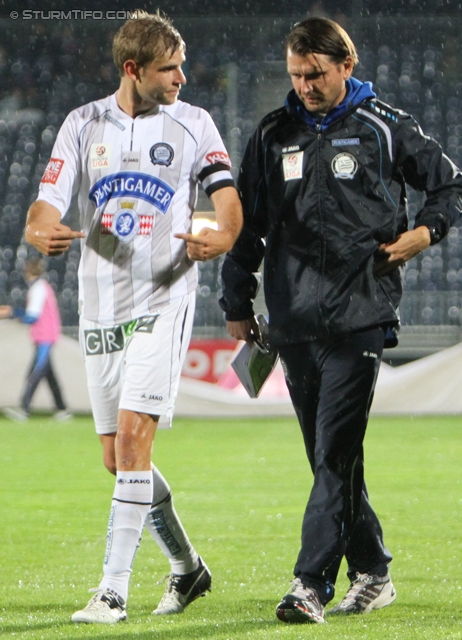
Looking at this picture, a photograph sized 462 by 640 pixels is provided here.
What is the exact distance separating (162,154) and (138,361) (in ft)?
2.41

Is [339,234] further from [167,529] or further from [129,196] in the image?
[167,529]

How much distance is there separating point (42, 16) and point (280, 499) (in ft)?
53.6

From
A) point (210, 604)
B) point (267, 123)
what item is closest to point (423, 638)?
point (210, 604)

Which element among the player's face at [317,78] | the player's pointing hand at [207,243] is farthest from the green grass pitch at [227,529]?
the player's face at [317,78]

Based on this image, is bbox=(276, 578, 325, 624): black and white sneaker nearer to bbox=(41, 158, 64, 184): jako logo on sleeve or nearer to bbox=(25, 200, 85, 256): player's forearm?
bbox=(25, 200, 85, 256): player's forearm

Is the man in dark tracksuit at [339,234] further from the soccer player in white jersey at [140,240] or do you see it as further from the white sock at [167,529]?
the white sock at [167,529]

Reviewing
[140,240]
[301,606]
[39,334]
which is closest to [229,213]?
[140,240]

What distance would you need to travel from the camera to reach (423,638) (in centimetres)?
303

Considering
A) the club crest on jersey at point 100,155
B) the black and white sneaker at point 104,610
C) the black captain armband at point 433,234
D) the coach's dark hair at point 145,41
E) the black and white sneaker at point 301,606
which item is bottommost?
the black and white sneaker at point 104,610

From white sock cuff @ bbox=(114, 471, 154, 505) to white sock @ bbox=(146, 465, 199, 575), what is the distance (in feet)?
0.77

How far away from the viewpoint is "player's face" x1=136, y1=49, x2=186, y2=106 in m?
3.56

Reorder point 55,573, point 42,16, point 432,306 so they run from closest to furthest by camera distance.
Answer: point 55,573 < point 432,306 < point 42,16

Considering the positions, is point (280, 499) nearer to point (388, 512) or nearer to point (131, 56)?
point (388, 512)

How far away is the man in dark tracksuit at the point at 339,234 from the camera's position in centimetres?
346
